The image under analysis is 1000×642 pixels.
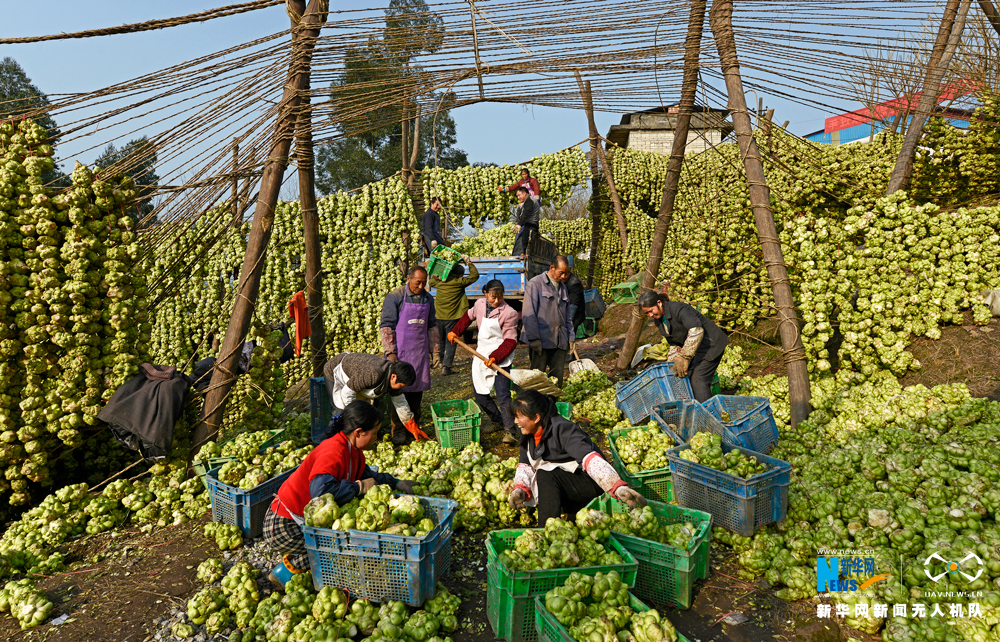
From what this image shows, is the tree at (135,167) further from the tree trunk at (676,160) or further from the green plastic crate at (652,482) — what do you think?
the tree trunk at (676,160)

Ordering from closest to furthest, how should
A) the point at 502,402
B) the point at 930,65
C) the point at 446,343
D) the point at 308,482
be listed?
the point at 308,482 → the point at 502,402 → the point at 930,65 → the point at 446,343

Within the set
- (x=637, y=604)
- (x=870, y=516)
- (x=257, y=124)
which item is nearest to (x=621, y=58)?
(x=257, y=124)

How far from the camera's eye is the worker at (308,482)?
3.60 metres

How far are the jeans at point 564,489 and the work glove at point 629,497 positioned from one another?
0.38m

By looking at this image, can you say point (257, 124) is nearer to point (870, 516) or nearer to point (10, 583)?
point (10, 583)

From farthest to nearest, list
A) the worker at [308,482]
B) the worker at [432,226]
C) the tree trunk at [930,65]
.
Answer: the worker at [432,226] → the tree trunk at [930,65] → the worker at [308,482]

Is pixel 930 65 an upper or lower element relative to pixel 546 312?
upper

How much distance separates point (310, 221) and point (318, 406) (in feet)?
7.60

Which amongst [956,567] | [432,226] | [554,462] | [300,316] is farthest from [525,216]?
[956,567]

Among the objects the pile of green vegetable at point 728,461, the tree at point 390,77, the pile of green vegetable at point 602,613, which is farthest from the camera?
the tree at point 390,77

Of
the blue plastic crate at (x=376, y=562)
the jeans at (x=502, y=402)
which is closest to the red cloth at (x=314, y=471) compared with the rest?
the blue plastic crate at (x=376, y=562)

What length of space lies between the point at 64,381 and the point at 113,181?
209cm

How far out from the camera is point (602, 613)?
8.79 feet

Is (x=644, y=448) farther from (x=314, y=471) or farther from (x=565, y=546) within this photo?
(x=314, y=471)
